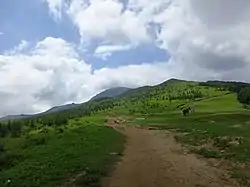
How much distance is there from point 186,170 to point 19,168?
28.4ft

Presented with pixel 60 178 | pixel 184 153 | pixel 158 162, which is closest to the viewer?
pixel 60 178

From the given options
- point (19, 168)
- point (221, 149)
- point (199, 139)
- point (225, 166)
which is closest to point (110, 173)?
point (19, 168)

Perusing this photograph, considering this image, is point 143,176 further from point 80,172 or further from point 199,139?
point 199,139

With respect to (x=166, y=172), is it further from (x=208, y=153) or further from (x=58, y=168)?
(x=208, y=153)

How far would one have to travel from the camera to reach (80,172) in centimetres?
2066

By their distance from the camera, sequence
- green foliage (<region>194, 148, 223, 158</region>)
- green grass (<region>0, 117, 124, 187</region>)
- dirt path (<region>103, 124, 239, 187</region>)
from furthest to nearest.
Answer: green foliage (<region>194, 148, 223, 158</region>)
green grass (<region>0, 117, 124, 187</region>)
dirt path (<region>103, 124, 239, 187</region>)

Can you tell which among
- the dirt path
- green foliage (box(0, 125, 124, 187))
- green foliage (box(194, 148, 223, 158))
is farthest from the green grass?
green foliage (box(194, 148, 223, 158))

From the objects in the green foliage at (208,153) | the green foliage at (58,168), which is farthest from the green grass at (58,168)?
the green foliage at (208,153)

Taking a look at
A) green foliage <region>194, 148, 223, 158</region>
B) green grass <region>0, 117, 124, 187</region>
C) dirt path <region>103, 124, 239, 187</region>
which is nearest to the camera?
dirt path <region>103, 124, 239, 187</region>

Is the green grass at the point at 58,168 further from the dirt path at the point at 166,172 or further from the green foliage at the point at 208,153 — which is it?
the green foliage at the point at 208,153

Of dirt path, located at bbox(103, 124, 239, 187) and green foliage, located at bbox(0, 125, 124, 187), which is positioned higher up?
green foliage, located at bbox(0, 125, 124, 187)

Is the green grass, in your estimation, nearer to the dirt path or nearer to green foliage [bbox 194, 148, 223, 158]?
the dirt path

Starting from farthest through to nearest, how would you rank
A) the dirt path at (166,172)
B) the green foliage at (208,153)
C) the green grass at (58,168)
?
the green foliage at (208,153) → the green grass at (58,168) → the dirt path at (166,172)

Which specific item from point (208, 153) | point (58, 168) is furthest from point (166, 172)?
point (208, 153)
